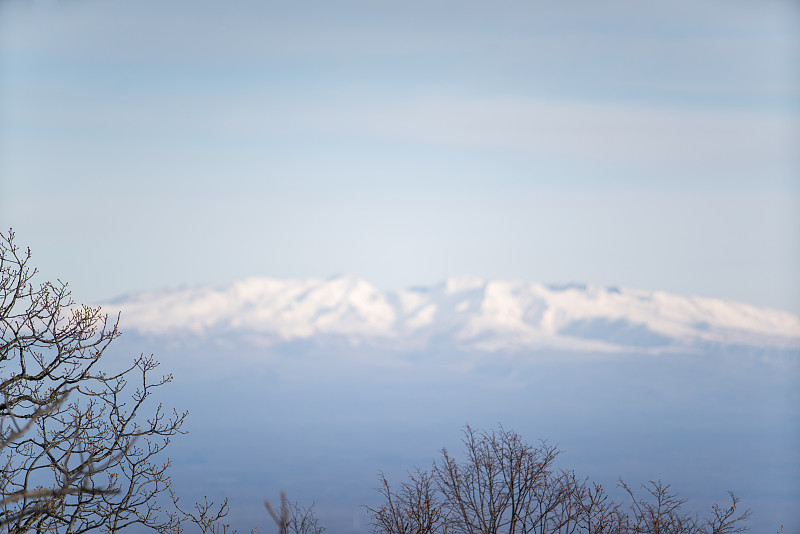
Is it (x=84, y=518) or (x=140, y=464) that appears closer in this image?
(x=84, y=518)

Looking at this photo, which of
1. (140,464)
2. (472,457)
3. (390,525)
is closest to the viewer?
(140,464)

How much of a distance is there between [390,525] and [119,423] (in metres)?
8.20

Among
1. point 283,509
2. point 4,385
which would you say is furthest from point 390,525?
point 283,509

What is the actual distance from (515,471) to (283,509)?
1793 cm

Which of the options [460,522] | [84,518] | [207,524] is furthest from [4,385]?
[460,522]

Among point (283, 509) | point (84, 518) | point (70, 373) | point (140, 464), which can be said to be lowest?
point (283, 509)

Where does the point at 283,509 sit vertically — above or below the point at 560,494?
below

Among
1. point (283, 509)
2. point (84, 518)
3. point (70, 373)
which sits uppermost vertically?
point (70, 373)

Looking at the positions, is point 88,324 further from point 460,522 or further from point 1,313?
point 460,522

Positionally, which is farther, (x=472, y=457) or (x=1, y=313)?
(x=472, y=457)

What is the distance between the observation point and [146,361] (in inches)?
588

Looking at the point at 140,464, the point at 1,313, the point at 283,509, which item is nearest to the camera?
the point at 283,509

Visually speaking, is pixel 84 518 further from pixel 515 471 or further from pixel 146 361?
pixel 515 471

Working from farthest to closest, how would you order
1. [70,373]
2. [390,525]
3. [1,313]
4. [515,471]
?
[515,471]
[390,525]
[70,373]
[1,313]
